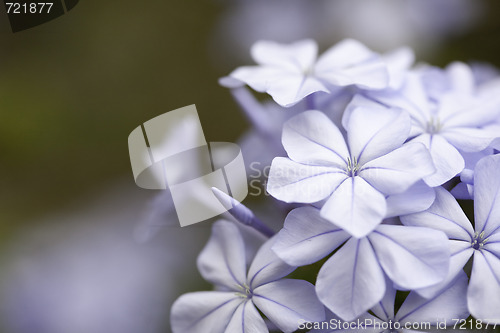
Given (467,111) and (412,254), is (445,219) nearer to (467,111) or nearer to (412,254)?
(412,254)

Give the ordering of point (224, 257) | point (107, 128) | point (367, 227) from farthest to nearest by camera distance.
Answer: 1. point (107, 128)
2. point (224, 257)
3. point (367, 227)

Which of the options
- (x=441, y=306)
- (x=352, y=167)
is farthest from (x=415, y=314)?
(x=352, y=167)

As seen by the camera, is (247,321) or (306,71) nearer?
(247,321)

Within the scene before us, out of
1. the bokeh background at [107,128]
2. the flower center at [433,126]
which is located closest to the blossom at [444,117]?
the flower center at [433,126]

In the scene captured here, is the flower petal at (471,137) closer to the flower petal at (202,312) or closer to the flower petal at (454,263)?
the flower petal at (454,263)

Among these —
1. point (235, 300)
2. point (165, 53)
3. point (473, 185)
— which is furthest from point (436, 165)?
point (165, 53)

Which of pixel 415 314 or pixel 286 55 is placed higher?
pixel 286 55

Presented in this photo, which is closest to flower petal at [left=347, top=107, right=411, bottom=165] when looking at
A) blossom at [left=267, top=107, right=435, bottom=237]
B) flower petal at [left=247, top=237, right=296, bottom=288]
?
blossom at [left=267, top=107, right=435, bottom=237]
